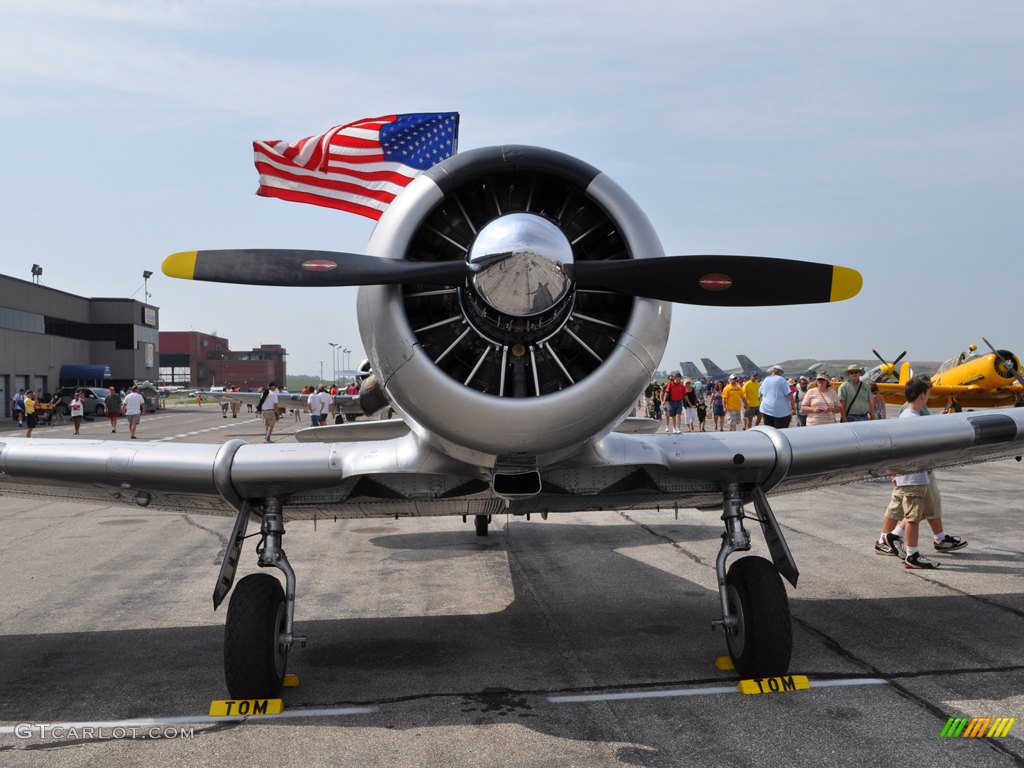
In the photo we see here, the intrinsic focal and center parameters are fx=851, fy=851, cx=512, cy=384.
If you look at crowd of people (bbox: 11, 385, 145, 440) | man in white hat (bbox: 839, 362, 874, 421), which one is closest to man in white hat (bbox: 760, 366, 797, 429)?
man in white hat (bbox: 839, 362, 874, 421)

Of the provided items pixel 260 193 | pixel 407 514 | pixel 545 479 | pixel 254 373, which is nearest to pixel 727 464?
pixel 545 479

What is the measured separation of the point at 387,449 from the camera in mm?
4750

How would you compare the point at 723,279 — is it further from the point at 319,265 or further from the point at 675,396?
the point at 675,396

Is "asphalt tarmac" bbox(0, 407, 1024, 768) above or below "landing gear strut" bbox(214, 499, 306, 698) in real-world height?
below

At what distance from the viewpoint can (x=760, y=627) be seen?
4555 mm

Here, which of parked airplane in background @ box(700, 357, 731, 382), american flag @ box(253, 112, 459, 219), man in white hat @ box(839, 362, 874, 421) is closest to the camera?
american flag @ box(253, 112, 459, 219)

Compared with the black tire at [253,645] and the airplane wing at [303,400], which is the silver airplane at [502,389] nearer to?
the black tire at [253,645]

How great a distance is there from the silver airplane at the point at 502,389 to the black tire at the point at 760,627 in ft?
0.03

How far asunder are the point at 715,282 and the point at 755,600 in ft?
5.80

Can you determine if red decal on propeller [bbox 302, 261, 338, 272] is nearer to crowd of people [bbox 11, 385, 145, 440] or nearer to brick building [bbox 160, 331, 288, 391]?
crowd of people [bbox 11, 385, 145, 440]

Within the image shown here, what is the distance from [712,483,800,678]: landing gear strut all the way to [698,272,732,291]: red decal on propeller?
1429 millimetres

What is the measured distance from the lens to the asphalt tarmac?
3832mm

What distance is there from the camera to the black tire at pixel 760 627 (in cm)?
453

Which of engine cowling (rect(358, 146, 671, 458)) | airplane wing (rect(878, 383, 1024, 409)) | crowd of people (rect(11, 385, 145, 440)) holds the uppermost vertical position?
engine cowling (rect(358, 146, 671, 458))
